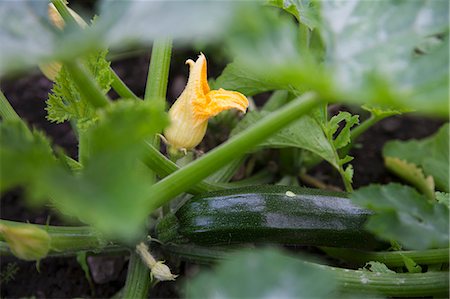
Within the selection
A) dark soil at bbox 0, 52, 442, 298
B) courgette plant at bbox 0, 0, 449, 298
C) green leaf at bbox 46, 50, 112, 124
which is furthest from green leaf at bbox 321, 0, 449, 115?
dark soil at bbox 0, 52, 442, 298

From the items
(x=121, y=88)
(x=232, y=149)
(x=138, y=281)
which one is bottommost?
(x=138, y=281)

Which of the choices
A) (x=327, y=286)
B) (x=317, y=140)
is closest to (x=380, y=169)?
(x=317, y=140)

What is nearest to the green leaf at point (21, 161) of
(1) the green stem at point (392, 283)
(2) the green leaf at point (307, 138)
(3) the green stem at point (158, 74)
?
(3) the green stem at point (158, 74)

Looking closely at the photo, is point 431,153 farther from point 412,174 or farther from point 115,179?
point 115,179

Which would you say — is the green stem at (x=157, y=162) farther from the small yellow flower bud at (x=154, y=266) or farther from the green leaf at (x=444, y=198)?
the green leaf at (x=444, y=198)

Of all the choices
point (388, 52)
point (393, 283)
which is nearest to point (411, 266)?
point (393, 283)

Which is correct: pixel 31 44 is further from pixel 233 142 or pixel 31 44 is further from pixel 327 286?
pixel 327 286
